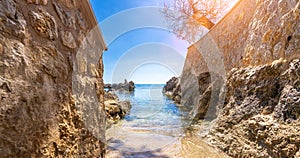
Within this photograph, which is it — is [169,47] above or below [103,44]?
above

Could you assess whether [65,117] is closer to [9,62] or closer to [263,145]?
[9,62]

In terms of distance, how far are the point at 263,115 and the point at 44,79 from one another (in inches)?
106

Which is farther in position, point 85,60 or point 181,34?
point 181,34

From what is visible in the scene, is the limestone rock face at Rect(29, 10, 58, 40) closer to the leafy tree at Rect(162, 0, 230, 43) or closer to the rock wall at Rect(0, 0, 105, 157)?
the rock wall at Rect(0, 0, 105, 157)

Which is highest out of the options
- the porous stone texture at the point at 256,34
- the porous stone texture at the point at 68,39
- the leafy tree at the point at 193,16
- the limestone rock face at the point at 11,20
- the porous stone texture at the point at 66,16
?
the leafy tree at the point at 193,16

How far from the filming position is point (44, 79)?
1117mm

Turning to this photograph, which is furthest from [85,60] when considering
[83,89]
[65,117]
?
[65,117]

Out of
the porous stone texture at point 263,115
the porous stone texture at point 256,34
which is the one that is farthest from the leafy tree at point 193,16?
the porous stone texture at point 263,115

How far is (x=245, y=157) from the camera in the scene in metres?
2.31

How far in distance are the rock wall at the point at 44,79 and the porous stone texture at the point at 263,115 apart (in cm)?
218

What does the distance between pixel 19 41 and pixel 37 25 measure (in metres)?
0.21

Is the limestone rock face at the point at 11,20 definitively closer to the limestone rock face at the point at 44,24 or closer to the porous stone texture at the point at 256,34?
the limestone rock face at the point at 44,24

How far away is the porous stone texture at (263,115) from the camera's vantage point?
6.16 feet

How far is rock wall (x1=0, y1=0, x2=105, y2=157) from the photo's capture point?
0.85m
